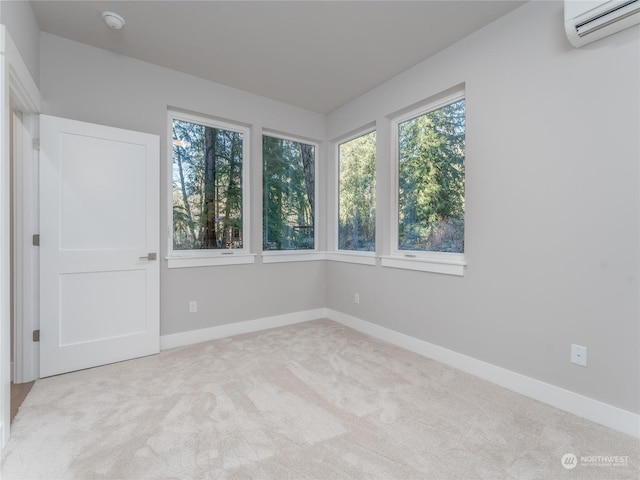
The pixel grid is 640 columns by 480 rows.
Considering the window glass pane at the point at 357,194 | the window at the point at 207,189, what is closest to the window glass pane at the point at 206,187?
the window at the point at 207,189

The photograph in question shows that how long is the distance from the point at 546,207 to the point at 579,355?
957mm

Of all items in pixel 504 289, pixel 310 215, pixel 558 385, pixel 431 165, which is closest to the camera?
pixel 558 385

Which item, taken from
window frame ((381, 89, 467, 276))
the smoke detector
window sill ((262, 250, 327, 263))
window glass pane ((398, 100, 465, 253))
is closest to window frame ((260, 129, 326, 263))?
window sill ((262, 250, 327, 263))

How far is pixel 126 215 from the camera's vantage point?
273cm

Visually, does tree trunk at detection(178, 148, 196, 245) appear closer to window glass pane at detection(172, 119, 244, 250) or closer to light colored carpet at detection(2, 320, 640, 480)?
window glass pane at detection(172, 119, 244, 250)

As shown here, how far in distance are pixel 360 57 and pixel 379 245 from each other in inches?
72.0

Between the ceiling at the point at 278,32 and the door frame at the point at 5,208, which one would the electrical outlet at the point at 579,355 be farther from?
the door frame at the point at 5,208

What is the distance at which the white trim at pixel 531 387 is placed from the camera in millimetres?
1779

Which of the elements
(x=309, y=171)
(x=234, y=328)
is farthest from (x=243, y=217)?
(x=234, y=328)

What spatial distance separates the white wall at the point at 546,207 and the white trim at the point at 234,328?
1.58 metres

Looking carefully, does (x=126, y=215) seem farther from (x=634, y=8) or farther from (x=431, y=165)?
(x=634, y=8)

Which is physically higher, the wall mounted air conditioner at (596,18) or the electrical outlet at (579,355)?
the wall mounted air conditioner at (596,18)

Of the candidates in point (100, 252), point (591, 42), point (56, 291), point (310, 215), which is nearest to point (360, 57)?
point (591, 42)

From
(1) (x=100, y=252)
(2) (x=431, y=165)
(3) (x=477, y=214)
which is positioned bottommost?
(1) (x=100, y=252)
